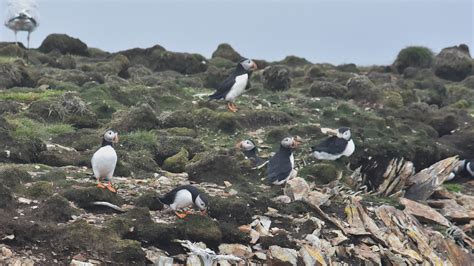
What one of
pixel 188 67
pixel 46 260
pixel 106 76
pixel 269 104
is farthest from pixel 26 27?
pixel 46 260

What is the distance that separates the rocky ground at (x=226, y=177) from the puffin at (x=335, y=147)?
317mm

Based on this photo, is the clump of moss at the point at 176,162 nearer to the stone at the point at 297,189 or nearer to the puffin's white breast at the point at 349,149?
the stone at the point at 297,189

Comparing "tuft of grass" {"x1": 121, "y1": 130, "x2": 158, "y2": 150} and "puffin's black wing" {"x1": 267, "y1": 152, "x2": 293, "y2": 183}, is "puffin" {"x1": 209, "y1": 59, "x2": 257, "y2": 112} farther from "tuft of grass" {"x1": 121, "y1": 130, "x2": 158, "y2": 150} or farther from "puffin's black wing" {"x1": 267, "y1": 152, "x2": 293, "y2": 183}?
"puffin's black wing" {"x1": 267, "y1": 152, "x2": 293, "y2": 183}

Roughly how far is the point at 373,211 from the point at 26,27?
1034 inches

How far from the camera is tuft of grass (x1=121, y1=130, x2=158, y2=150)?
19.8 metres

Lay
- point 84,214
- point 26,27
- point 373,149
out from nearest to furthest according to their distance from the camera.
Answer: point 84,214
point 373,149
point 26,27

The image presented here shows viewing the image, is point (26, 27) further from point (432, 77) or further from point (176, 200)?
point (176, 200)

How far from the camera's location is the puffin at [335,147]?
2027 cm

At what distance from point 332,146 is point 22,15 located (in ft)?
74.8

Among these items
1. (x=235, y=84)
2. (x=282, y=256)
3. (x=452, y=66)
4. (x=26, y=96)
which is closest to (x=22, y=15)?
(x=26, y=96)

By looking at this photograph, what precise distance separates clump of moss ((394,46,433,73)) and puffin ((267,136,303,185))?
30650mm

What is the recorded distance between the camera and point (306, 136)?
2286 cm

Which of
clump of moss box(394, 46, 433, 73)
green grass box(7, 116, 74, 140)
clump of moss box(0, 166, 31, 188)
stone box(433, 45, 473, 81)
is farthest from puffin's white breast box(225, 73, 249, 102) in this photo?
clump of moss box(394, 46, 433, 73)

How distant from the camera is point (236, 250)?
14.4 meters
